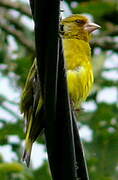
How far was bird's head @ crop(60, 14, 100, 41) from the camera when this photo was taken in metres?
4.30

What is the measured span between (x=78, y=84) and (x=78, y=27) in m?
1.01

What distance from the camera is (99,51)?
21.1 ft

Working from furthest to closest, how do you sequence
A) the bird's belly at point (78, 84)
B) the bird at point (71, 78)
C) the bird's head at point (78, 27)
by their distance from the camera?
the bird's head at point (78, 27) → the bird's belly at point (78, 84) → the bird at point (71, 78)

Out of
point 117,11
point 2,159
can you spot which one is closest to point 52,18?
point 2,159

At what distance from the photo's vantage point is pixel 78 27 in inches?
175

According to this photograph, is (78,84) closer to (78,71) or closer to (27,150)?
(78,71)

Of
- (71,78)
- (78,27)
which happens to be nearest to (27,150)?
(71,78)

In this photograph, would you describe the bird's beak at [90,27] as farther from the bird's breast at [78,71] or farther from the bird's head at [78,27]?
the bird's breast at [78,71]

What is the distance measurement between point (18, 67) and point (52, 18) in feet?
12.3

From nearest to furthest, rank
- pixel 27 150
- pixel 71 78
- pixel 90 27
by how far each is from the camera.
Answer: pixel 27 150 → pixel 71 78 → pixel 90 27

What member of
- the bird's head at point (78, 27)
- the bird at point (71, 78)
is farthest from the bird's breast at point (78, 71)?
the bird's head at point (78, 27)

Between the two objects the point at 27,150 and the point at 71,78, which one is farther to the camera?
the point at 71,78

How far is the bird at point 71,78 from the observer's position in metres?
2.95

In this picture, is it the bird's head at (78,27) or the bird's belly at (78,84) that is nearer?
the bird's belly at (78,84)
